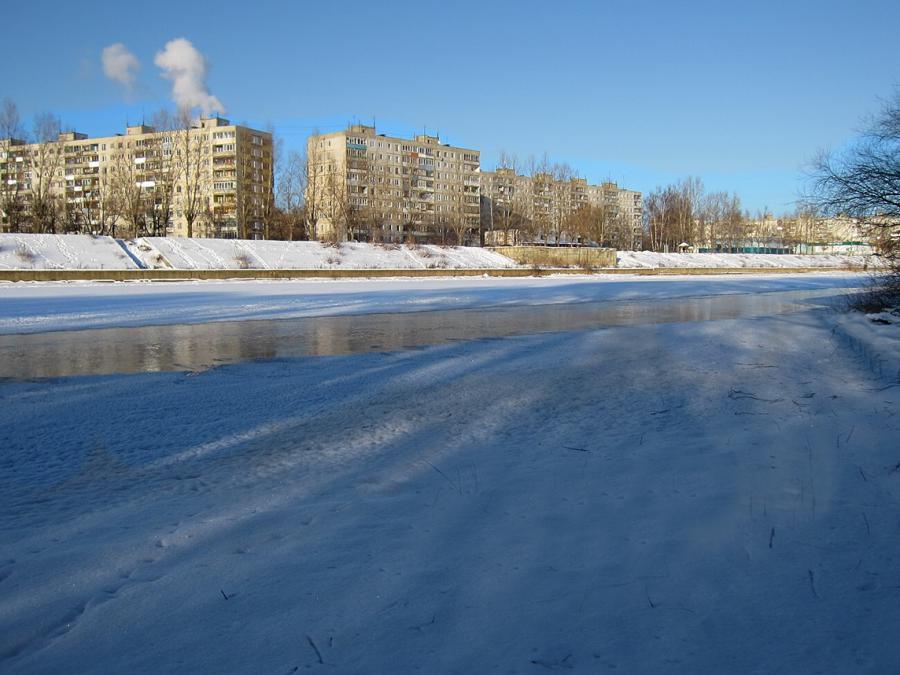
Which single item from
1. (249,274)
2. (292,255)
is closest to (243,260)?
(292,255)

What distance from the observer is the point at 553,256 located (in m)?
56.0

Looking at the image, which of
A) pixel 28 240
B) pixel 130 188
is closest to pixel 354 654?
pixel 28 240

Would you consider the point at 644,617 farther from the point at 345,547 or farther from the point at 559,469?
the point at 559,469

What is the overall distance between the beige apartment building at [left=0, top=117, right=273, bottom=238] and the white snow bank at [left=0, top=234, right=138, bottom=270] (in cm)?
1273

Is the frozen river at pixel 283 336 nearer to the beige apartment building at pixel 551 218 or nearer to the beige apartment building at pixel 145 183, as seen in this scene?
the beige apartment building at pixel 145 183

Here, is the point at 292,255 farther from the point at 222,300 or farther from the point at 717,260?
the point at 717,260

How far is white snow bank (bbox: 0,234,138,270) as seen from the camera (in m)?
34.1

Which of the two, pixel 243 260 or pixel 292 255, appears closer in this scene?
pixel 243 260

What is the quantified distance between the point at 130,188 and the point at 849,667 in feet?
202

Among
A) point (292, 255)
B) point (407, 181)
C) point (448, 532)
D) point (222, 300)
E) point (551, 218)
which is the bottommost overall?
point (448, 532)

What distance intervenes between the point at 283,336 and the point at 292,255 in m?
31.8

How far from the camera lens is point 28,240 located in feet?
121

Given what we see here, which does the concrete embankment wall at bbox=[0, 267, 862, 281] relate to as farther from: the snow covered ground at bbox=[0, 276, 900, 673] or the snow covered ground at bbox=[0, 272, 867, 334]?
the snow covered ground at bbox=[0, 276, 900, 673]

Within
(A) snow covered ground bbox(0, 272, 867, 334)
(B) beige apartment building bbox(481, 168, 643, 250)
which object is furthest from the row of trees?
(A) snow covered ground bbox(0, 272, 867, 334)
